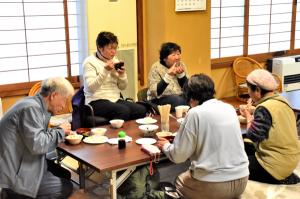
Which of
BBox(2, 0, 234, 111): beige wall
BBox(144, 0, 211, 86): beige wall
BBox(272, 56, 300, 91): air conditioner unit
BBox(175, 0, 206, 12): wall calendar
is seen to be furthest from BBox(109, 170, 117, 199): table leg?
BBox(272, 56, 300, 91): air conditioner unit

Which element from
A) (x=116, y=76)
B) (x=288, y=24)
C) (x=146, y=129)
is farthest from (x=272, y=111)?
(x=288, y=24)

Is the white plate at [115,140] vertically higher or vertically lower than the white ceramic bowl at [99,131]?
lower

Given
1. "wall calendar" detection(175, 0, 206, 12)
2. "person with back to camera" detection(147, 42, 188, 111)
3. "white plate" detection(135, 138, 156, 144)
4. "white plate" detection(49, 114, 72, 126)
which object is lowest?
"white plate" detection(49, 114, 72, 126)

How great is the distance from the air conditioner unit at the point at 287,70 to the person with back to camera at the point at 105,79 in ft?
10.4

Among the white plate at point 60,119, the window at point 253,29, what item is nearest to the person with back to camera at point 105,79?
the white plate at point 60,119

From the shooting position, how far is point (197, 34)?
16.8 ft

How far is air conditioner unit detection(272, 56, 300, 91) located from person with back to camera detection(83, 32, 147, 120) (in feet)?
10.4

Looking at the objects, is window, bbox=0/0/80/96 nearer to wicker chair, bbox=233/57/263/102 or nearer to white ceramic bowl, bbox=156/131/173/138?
white ceramic bowl, bbox=156/131/173/138

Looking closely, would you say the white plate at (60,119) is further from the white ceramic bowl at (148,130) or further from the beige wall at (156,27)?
the white ceramic bowl at (148,130)

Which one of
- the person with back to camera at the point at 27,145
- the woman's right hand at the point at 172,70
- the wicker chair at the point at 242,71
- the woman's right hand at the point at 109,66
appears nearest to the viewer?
the person with back to camera at the point at 27,145

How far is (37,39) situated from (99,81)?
128 cm

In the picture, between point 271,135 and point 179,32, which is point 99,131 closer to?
point 271,135

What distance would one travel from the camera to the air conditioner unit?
20.2 feet

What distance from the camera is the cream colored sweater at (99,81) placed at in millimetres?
3547
